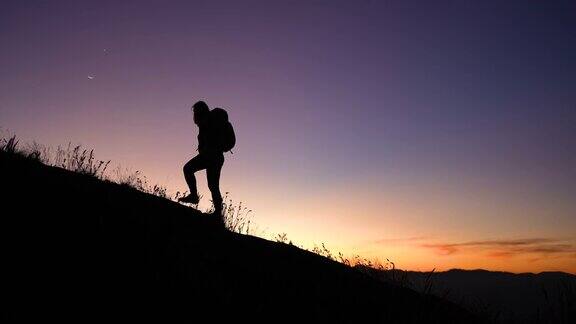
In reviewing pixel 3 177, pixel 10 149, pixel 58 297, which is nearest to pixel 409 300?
pixel 58 297

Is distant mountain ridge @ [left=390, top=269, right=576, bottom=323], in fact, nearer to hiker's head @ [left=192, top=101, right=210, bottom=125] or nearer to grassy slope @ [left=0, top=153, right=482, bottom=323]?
grassy slope @ [left=0, top=153, right=482, bottom=323]

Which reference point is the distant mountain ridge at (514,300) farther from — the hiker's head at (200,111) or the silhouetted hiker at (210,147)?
the hiker's head at (200,111)

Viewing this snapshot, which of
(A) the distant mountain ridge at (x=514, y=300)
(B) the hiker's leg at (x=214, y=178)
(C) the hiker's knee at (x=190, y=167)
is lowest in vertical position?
(A) the distant mountain ridge at (x=514, y=300)

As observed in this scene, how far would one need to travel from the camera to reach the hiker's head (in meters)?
7.73

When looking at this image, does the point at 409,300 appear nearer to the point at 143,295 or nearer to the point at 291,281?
the point at 291,281

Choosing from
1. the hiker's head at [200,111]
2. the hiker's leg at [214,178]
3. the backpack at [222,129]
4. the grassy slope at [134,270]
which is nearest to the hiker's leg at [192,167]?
the hiker's leg at [214,178]

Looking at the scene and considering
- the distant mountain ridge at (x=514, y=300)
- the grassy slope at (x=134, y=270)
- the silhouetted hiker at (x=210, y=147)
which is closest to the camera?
the grassy slope at (x=134, y=270)

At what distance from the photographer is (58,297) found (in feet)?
8.87

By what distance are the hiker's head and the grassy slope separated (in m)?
2.07

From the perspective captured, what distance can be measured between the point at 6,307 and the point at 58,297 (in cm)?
31

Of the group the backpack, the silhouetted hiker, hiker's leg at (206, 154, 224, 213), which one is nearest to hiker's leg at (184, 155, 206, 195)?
the silhouetted hiker

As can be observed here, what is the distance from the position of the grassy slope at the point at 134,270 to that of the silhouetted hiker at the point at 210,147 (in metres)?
1.66

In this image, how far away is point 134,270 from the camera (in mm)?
3342

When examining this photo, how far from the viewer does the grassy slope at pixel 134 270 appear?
110 inches
